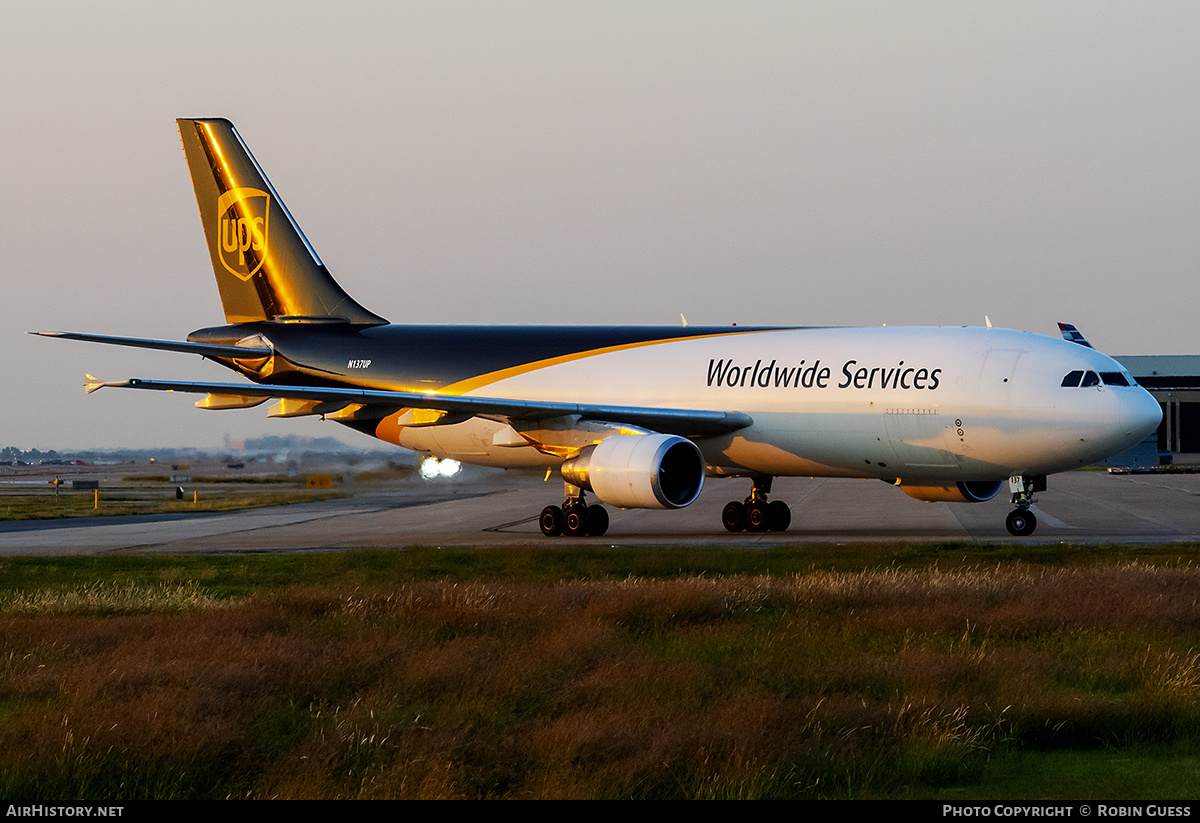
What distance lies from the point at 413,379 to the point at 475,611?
668 inches

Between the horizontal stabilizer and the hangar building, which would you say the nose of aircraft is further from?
the hangar building

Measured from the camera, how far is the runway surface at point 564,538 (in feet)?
81.5

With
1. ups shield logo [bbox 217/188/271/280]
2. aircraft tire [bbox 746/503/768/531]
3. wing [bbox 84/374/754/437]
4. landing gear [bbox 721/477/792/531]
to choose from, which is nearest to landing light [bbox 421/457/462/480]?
ups shield logo [bbox 217/188/271/280]

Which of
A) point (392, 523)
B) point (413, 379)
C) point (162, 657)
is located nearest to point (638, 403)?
point (413, 379)

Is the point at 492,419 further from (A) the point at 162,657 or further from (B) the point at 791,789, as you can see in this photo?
(B) the point at 791,789

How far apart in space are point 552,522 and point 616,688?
1772 centimetres

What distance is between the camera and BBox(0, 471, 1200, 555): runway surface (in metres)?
24.8

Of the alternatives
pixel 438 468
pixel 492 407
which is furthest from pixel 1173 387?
pixel 492 407

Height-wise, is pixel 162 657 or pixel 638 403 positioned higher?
pixel 638 403

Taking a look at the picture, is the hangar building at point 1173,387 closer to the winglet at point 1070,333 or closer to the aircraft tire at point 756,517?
the winglet at point 1070,333

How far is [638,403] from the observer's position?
27984 mm

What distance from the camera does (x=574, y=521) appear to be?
89.8 ft

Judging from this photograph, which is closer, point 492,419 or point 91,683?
point 91,683

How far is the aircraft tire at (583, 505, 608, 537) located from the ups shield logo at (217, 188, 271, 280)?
36.5ft
